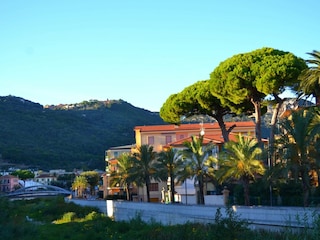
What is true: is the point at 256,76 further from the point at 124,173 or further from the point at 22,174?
the point at 22,174

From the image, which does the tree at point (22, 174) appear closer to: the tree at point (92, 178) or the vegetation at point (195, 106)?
the tree at point (92, 178)

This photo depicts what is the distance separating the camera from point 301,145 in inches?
1145

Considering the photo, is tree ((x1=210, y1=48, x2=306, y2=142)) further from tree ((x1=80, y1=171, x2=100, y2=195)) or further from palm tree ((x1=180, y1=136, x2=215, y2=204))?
tree ((x1=80, y1=171, x2=100, y2=195))

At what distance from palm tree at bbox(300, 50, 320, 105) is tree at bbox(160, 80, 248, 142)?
390 inches

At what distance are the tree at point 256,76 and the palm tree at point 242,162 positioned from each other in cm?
508

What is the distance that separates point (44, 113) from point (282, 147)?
529ft

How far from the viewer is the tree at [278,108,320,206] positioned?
29031 mm

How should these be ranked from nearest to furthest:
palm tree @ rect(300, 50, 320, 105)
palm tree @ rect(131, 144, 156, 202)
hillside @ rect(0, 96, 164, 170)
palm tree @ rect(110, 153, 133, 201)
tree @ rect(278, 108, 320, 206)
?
tree @ rect(278, 108, 320, 206)
palm tree @ rect(300, 50, 320, 105)
palm tree @ rect(131, 144, 156, 202)
palm tree @ rect(110, 153, 133, 201)
hillside @ rect(0, 96, 164, 170)

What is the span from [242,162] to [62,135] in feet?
430

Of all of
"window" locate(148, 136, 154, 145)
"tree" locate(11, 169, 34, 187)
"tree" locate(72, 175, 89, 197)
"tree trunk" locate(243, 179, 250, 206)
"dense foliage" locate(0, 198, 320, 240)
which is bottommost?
"dense foliage" locate(0, 198, 320, 240)

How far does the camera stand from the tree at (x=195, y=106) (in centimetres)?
4788

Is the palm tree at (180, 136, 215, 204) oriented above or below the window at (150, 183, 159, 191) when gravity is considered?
above

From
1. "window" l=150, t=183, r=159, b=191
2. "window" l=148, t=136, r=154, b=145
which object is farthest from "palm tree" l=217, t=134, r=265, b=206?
"window" l=148, t=136, r=154, b=145

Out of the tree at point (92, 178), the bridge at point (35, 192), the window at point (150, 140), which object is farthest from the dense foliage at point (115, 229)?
the bridge at point (35, 192)
